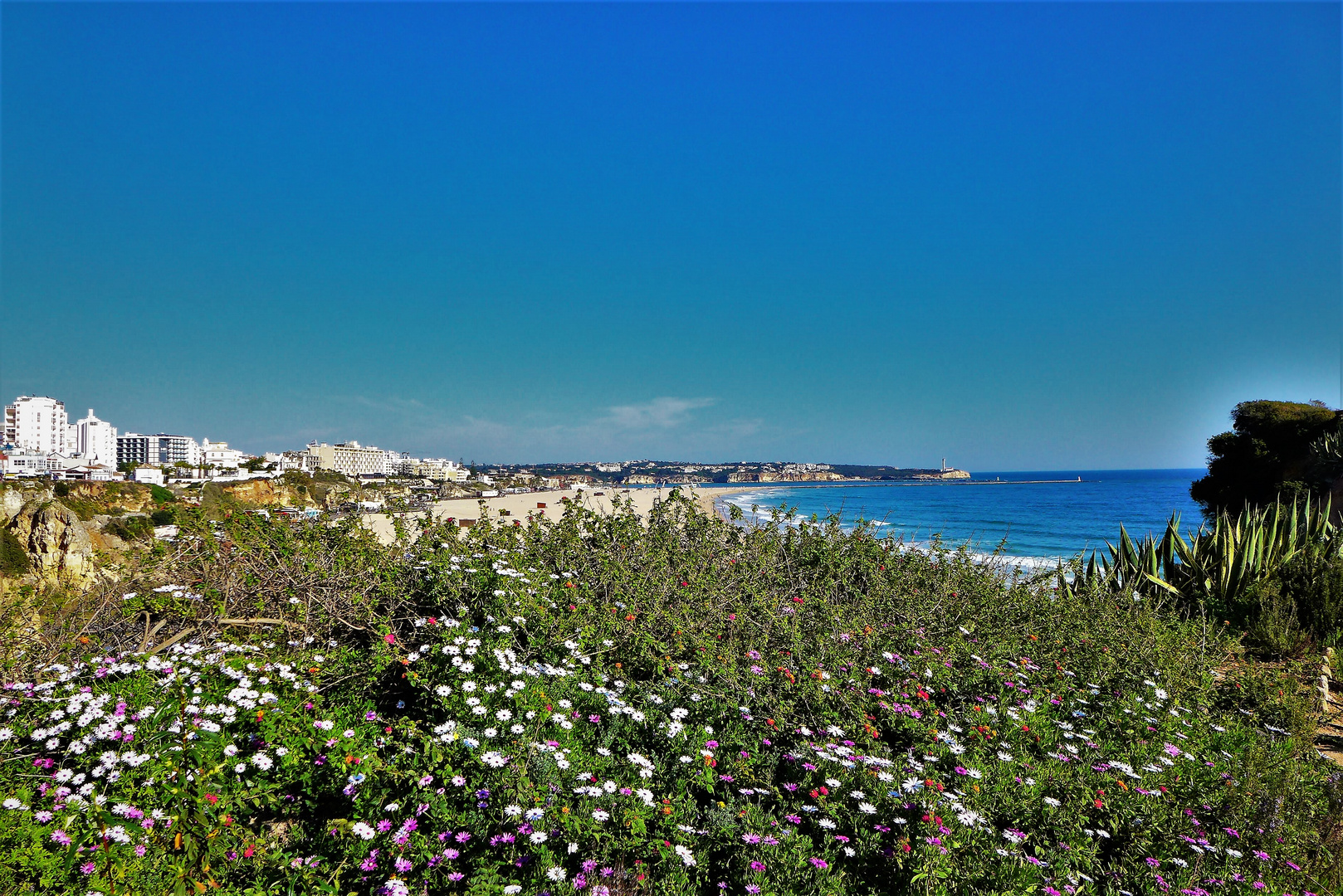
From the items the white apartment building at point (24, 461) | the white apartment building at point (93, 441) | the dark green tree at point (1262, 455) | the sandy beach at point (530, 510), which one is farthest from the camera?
the white apartment building at point (93, 441)

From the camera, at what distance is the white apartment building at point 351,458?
15075 centimetres

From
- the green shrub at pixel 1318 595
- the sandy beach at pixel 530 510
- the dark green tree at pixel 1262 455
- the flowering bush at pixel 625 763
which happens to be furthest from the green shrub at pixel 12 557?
the dark green tree at pixel 1262 455

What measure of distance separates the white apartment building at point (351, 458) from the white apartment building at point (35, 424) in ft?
142

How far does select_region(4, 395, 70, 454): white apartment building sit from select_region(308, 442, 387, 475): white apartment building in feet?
142

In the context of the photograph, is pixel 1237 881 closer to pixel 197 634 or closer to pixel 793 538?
pixel 793 538

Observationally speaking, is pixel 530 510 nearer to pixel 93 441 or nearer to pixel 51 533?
pixel 51 533

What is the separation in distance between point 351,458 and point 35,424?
55964 millimetres

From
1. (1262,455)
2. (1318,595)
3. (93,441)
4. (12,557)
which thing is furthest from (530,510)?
(93,441)

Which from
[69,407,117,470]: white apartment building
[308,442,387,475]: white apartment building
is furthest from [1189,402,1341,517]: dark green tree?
[69,407,117,470]: white apartment building

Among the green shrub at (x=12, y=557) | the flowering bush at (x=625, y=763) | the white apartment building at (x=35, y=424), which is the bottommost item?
the green shrub at (x=12, y=557)

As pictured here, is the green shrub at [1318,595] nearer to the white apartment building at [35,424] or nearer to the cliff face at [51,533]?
the cliff face at [51,533]

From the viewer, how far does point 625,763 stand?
10.7 feet

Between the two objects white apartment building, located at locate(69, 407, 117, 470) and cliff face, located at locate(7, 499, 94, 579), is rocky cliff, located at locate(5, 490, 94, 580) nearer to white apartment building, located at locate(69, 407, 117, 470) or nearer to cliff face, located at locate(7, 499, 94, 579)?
cliff face, located at locate(7, 499, 94, 579)

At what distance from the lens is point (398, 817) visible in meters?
2.73
